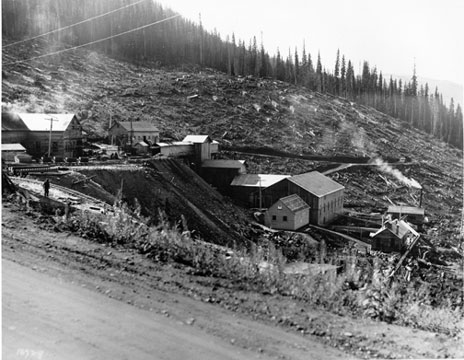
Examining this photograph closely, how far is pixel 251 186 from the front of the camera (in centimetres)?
575

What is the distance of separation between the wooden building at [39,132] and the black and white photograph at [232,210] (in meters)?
0.04

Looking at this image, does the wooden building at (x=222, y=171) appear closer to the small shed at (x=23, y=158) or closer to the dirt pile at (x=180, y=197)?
the dirt pile at (x=180, y=197)

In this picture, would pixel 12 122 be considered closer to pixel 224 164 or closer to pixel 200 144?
pixel 200 144

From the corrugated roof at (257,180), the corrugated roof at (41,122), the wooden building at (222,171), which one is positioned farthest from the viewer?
the corrugated roof at (41,122)

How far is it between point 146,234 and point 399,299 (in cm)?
251

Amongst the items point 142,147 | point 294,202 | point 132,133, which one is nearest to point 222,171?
point 294,202

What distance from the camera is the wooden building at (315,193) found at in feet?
18.1

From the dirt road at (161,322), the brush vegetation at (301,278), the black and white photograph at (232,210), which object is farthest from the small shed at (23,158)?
the dirt road at (161,322)

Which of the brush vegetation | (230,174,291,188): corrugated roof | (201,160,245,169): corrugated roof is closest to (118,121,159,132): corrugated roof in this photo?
(201,160,245,169): corrugated roof

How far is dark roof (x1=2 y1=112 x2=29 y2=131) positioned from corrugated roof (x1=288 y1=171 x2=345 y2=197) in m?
3.38

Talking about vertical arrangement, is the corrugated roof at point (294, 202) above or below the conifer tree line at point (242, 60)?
below

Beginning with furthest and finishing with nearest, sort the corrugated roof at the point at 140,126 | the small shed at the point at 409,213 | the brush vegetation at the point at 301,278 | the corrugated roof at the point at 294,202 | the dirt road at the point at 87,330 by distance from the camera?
1. the corrugated roof at the point at 140,126
2. the small shed at the point at 409,213
3. the corrugated roof at the point at 294,202
4. the brush vegetation at the point at 301,278
5. the dirt road at the point at 87,330

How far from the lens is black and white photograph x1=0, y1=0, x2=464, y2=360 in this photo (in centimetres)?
360

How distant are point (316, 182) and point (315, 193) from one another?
355 mm
